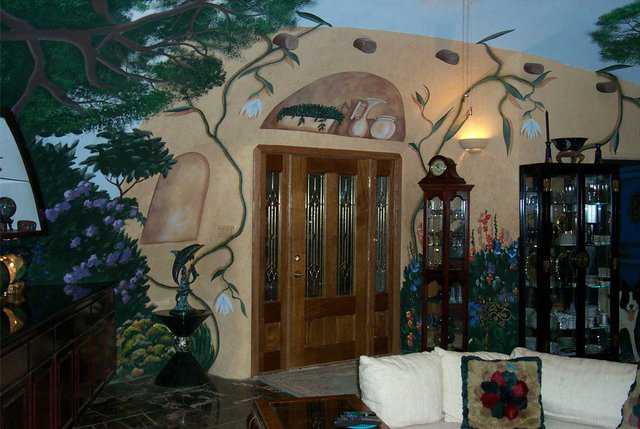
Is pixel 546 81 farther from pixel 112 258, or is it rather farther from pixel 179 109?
pixel 112 258

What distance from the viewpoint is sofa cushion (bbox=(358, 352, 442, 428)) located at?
341 cm

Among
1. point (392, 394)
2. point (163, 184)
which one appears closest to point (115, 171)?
point (163, 184)

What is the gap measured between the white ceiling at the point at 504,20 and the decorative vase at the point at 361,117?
0.83 metres

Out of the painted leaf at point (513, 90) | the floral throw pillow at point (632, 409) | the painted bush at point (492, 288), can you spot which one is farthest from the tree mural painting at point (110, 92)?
the floral throw pillow at point (632, 409)

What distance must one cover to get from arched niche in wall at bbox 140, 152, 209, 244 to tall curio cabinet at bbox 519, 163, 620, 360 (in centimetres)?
310

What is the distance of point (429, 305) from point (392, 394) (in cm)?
326

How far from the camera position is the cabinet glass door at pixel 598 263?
21.4 feet

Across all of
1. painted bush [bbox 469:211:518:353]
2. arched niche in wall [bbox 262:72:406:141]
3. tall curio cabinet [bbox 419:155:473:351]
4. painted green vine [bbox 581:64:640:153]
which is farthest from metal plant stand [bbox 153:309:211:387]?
painted green vine [bbox 581:64:640:153]

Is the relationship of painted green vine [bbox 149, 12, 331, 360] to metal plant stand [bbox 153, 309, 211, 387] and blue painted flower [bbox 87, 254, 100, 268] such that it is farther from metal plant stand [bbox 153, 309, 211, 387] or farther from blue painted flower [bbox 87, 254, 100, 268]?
blue painted flower [bbox 87, 254, 100, 268]

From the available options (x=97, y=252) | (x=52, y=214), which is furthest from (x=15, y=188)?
(x=97, y=252)

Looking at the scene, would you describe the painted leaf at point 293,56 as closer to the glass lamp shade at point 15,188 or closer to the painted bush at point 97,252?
the painted bush at point 97,252

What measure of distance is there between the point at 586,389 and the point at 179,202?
3.67 meters

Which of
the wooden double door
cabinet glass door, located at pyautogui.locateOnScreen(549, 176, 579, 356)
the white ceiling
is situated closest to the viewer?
the white ceiling

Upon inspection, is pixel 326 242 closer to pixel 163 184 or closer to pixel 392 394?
pixel 163 184
